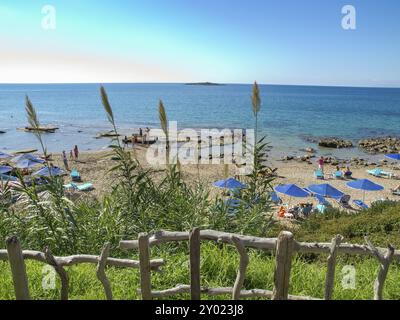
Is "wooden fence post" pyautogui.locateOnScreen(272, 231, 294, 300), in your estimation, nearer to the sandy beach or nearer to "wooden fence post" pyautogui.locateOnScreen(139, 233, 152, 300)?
"wooden fence post" pyautogui.locateOnScreen(139, 233, 152, 300)

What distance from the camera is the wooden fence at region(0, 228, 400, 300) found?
2918 millimetres

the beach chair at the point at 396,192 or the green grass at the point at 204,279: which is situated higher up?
the green grass at the point at 204,279

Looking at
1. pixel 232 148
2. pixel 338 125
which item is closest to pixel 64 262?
pixel 232 148

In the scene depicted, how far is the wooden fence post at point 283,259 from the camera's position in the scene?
9.48 ft

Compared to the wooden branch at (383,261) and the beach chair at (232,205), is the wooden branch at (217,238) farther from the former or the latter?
the beach chair at (232,205)

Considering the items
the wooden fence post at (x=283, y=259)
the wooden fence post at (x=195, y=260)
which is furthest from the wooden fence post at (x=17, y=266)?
the wooden fence post at (x=283, y=259)

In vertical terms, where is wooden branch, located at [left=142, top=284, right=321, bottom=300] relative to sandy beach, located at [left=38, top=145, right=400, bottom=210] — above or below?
above

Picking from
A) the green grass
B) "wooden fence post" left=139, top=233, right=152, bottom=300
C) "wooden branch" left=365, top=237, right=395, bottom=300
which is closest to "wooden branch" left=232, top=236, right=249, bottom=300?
the green grass

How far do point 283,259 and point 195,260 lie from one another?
0.72 m

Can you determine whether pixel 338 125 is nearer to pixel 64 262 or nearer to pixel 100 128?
pixel 100 128

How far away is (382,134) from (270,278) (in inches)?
1872

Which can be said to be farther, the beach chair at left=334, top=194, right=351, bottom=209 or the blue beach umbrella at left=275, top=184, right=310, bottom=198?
the beach chair at left=334, top=194, right=351, bottom=209

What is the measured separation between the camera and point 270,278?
161 inches

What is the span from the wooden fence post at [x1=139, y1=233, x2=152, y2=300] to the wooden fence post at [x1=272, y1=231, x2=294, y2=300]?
109cm
